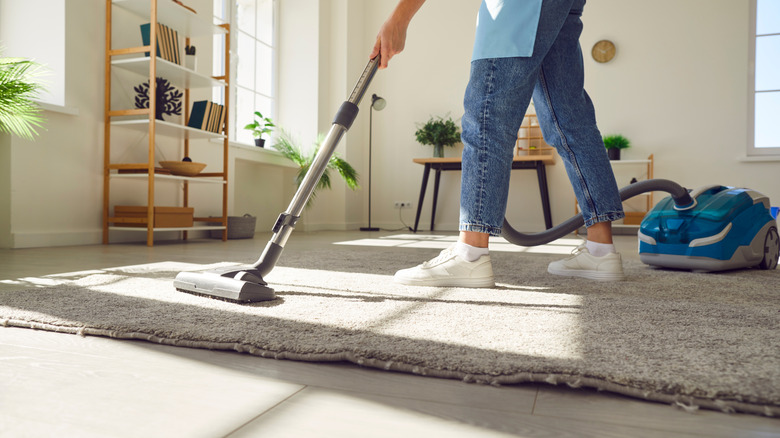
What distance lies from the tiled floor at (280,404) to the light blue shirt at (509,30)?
80 cm

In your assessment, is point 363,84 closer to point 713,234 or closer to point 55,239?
point 713,234

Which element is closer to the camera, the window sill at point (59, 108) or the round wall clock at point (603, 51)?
the window sill at point (59, 108)

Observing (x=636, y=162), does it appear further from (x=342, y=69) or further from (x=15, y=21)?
(x=15, y=21)

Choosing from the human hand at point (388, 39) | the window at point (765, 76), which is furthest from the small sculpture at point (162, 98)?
the window at point (765, 76)

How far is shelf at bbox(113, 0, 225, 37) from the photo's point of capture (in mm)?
2834

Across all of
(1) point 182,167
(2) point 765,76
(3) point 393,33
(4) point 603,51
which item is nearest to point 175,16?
(1) point 182,167

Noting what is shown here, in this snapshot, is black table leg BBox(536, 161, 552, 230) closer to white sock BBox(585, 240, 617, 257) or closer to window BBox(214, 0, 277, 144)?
window BBox(214, 0, 277, 144)

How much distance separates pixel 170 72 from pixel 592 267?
2.46 m

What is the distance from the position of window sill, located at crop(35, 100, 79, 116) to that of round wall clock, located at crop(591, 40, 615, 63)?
164 inches

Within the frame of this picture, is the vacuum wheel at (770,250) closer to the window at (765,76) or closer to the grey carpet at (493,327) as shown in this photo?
the grey carpet at (493,327)

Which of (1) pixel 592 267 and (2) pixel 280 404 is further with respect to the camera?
(1) pixel 592 267

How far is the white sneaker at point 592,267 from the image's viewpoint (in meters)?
1.34

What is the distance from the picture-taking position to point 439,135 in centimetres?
499

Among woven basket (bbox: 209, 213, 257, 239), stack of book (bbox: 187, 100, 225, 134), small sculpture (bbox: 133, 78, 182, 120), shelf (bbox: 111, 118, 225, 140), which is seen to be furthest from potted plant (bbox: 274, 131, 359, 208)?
small sculpture (bbox: 133, 78, 182, 120)
